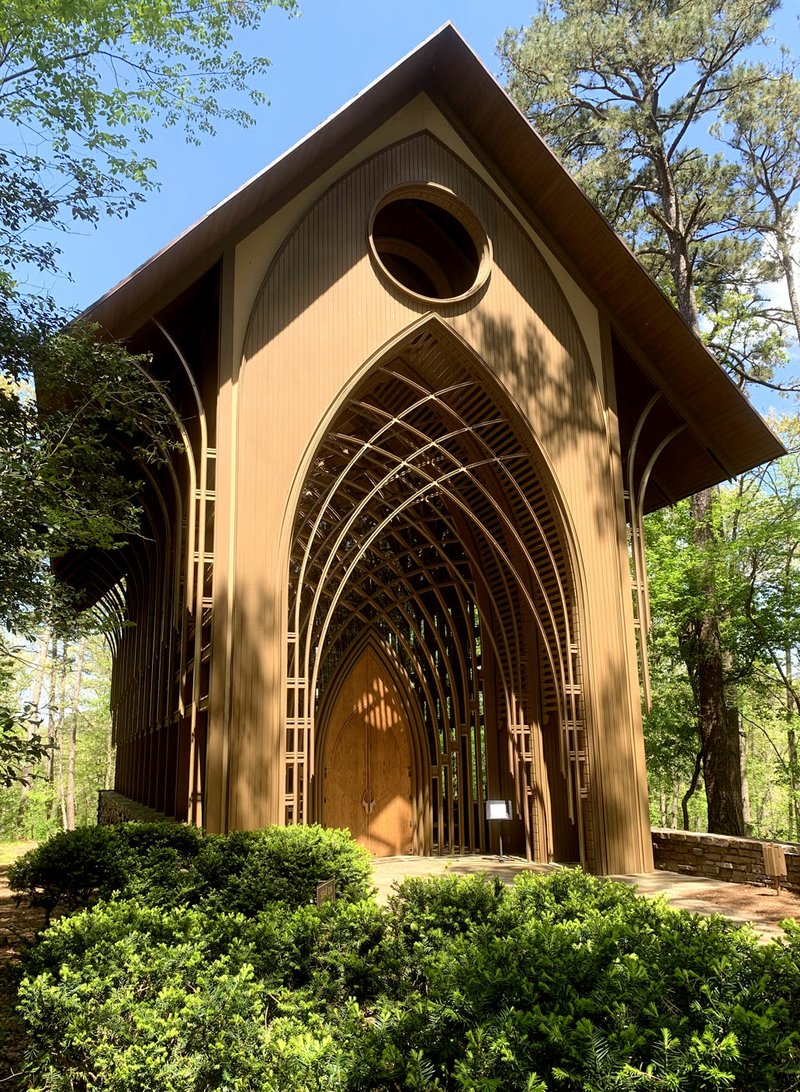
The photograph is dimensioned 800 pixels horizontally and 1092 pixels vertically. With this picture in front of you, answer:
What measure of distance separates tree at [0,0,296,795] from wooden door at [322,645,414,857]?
5.20m

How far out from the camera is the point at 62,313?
24.2ft

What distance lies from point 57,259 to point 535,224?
5865 mm

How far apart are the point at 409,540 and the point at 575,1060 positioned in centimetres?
1041

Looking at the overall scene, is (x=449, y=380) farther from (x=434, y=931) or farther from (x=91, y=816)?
(x=91, y=816)

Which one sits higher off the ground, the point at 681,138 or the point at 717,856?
the point at 681,138

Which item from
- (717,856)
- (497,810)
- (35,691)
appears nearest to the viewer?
(717,856)

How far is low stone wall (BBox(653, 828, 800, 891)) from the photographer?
9.14 meters

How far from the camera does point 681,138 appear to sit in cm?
1648

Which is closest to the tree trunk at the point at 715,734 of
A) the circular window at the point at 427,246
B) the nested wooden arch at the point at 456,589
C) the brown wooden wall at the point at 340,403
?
the nested wooden arch at the point at 456,589

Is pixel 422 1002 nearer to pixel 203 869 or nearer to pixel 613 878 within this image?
pixel 203 869

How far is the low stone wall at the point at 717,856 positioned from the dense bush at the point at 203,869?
4.67 metres

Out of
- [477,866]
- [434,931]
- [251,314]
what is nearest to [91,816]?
[477,866]

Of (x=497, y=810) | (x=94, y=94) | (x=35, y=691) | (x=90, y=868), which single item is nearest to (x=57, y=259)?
(x=94, y=94)

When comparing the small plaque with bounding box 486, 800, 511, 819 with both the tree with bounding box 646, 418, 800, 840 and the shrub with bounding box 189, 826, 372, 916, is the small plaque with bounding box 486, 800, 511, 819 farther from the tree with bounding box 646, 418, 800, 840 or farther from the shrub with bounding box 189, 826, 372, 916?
the tree with bounding box 646, 418, 800, 840
